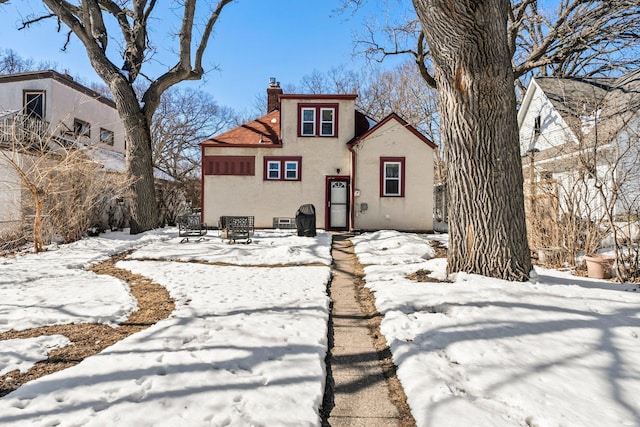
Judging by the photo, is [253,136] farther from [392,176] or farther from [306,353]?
[306,353]

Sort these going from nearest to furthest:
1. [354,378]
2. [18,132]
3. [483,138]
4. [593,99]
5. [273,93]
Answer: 1. [354,378]
2. [483,138]
3. [593,99]
4. [18,132]
5. [273,93]

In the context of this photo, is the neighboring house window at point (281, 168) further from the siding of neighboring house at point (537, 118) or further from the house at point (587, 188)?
the siding of neighboring house at point (537, 118)

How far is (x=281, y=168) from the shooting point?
15555 mm

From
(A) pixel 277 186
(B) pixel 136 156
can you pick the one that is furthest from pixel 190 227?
(A) pixel 277 186

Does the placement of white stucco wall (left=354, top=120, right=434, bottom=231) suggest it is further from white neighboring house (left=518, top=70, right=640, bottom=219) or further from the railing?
the railing

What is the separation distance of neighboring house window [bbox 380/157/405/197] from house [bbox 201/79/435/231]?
0.15 ft

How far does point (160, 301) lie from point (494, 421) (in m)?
4.76

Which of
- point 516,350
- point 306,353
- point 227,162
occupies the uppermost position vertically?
point 227,162

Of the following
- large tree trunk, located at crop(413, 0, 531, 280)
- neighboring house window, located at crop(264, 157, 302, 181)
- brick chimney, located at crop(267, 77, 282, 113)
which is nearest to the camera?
large tree trunk, located at crop(413, 0, 531, 280)

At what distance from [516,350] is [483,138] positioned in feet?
11.1

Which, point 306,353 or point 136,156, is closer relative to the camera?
point 306,353

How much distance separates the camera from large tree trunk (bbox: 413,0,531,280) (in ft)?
17.1

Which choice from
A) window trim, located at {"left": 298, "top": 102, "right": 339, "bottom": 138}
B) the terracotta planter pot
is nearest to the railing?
window trim, located at {"left": 298, "top": 102, "right": 339, "bottom": 138}

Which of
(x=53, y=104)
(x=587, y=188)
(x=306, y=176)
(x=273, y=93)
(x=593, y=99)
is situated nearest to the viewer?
(x=587, y=188)
